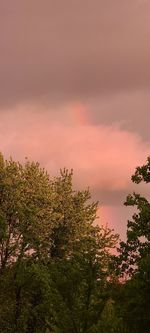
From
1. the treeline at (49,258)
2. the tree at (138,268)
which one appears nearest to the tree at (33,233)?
the treeline at (49,258)

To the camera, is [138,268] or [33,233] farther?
[33,233]

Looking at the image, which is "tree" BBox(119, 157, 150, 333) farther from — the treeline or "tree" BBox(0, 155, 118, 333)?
"tree" BBox(0, 155, 118, 333)

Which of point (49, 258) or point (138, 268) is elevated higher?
point (49, 258)

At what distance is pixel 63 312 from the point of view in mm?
28172

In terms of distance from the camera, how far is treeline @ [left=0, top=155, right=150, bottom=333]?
28156 millimetres

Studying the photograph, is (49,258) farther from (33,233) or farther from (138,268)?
(138,268)

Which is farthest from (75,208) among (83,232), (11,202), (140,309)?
(140,309)

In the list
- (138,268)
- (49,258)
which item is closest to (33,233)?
(49,258)

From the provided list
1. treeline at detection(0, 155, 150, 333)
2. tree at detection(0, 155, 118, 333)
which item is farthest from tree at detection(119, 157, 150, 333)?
tree at detection(0, 155, 118, 333)

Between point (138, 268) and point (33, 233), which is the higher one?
point (33, 233)

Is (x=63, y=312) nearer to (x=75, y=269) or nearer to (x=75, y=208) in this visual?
(x=75, y=269)

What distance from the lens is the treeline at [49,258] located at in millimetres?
28156

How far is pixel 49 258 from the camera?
47.5 m

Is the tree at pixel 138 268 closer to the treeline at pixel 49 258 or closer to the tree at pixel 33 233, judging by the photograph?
the treeline at pixel 49 258
